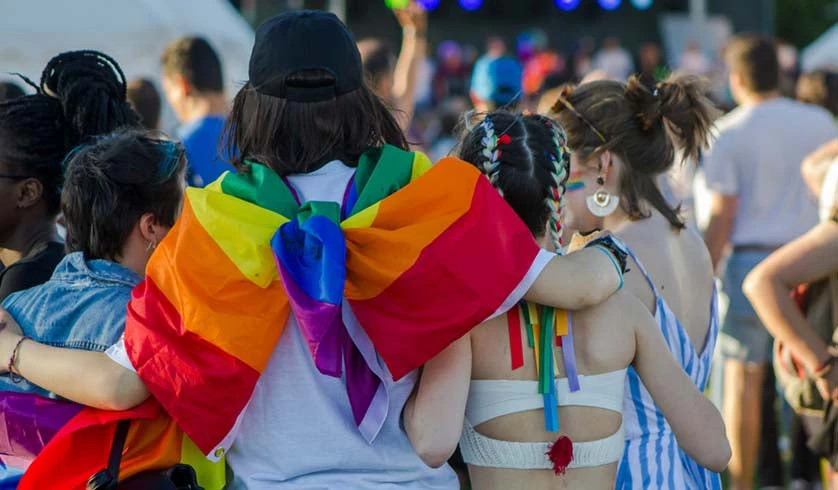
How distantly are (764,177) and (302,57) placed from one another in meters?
4.06

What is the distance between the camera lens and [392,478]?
2.16 meters

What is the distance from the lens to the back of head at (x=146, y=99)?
509cm

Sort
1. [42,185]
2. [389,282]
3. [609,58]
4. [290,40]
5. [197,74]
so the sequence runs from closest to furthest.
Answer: [389,282] < [290,40] < [42,185] < [197,74] < [609,58]

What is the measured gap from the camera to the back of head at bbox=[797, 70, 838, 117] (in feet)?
21.8

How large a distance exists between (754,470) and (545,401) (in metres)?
3.77

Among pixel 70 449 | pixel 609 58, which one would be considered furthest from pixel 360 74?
pixel 609 58

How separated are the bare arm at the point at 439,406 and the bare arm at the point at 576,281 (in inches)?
6.6

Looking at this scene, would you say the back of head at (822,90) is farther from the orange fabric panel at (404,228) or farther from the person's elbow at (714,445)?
the orange fabric panel at (404,228)

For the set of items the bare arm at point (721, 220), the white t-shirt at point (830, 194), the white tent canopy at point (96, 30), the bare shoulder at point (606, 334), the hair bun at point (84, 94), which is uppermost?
the white tent canopy at point (96, 30)

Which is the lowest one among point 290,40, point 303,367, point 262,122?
point 303,367

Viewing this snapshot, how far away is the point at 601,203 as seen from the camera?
288 centimetres

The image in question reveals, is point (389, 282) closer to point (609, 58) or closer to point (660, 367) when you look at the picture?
point (660, 367)

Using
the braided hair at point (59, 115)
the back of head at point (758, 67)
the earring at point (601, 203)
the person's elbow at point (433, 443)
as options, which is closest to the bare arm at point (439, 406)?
the person's elbow at point (433, 443)

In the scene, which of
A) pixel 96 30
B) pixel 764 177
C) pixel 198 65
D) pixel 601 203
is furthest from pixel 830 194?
pixel 96 30
